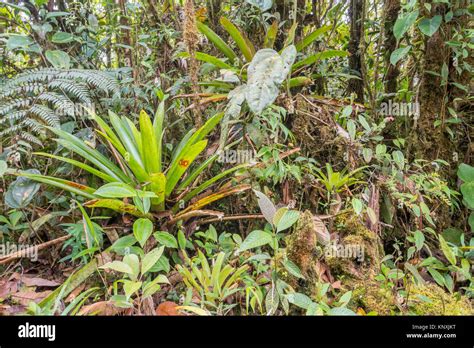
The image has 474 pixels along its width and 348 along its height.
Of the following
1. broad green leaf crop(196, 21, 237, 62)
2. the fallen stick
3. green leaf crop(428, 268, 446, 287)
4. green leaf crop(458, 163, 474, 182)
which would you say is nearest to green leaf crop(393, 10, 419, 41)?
green leaf crop(458, 163, 474, 182)

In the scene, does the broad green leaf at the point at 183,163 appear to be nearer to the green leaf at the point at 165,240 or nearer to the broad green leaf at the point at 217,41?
the green leaf at the point at 165,240

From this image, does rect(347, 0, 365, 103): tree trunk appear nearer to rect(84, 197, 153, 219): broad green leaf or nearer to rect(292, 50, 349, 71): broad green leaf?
rect(292, 50, 349, 71): broad green leaf

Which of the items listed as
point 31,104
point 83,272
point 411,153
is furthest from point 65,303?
point 411,153

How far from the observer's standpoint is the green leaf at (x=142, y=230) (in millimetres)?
1253

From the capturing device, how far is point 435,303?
119 cm

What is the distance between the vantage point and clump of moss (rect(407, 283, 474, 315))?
45.3 inches

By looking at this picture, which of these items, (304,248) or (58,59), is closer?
(304,248)

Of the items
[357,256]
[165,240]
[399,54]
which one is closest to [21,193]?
[165,240]

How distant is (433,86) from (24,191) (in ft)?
7.93

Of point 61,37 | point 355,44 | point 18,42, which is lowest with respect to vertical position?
point 18,42

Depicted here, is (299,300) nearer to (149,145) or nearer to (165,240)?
(165,240)

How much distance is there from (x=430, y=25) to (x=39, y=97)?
87.5 inches

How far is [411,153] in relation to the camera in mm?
2037

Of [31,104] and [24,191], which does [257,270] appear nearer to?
[24,191]
